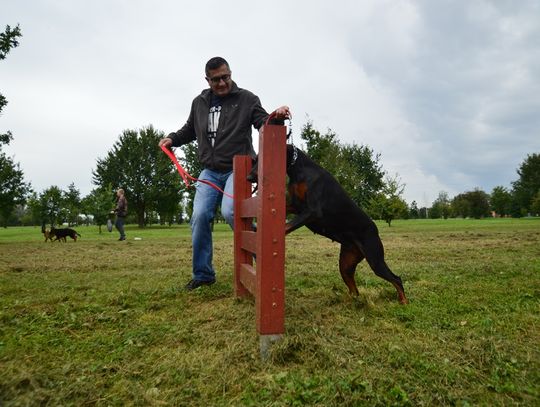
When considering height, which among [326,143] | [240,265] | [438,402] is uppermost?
[326,143]

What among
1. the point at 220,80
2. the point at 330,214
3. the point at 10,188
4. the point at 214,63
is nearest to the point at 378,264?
the point at 330,214

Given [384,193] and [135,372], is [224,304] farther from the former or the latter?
[384,193]

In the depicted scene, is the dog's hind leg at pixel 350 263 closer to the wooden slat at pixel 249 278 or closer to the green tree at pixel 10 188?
the wooden slat at pixel 249 278

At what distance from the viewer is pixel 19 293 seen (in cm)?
456

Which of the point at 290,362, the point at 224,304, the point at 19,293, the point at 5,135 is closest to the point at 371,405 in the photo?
the point at 290,362

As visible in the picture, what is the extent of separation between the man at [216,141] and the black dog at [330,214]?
984mm

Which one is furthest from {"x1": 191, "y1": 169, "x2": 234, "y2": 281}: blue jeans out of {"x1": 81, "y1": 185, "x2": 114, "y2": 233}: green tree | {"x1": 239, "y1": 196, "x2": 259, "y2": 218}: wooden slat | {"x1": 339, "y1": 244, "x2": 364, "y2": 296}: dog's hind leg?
{"x1": 81, "y1": 185, "x2": 114, "y2": 233}: green tree

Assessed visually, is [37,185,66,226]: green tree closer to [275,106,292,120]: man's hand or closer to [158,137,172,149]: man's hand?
[158,137,172,149]: man's hand

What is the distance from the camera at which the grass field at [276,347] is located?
1.97 m

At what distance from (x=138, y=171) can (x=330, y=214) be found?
44389mm

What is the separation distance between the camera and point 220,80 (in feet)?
14.2

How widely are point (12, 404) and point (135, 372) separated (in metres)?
0.61

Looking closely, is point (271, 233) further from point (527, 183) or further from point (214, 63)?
point (527, 183)

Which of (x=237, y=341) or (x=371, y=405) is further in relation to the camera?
(x=237, y=341)
